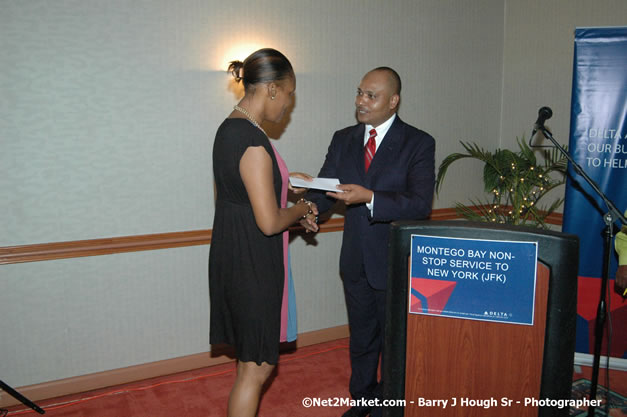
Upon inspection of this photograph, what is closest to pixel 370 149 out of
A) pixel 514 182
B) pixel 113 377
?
pixel 514 182

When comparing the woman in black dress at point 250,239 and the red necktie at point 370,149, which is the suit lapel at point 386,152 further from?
the woman in black dress at point 250,239

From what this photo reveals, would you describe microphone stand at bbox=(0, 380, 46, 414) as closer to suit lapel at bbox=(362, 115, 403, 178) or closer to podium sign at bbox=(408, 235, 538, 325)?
suit lapel at bbox=(362, 115, 403, 178)

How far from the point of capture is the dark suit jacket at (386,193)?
2.57m

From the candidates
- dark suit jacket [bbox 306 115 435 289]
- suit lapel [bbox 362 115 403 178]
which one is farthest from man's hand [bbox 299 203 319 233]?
suit lapel [bbox 362 115 403 178]

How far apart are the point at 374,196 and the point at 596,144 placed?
176 cm

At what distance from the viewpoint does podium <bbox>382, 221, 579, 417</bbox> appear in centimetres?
129

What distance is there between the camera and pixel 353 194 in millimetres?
2467

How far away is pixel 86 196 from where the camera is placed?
312 cm

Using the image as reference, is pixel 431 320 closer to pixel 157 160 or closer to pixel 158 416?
pixel 158 416

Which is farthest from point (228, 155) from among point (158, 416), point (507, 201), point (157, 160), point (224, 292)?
point (507, 201)

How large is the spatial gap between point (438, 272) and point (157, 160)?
246 centimetres

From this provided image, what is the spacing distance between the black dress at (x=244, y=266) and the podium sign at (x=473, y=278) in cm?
85

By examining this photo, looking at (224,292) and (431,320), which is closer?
(431,320)

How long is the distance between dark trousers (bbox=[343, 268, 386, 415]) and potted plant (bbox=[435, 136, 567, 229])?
6.54 feet
